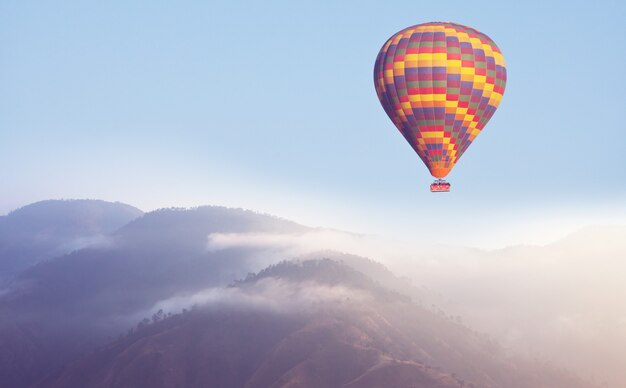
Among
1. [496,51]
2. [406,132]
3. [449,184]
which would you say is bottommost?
[449,184]

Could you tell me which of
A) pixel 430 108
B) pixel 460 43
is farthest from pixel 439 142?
pixel 460 43

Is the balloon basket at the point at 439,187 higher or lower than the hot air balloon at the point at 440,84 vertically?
lower

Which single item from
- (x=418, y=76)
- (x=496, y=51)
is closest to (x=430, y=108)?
(x=418, y=76)

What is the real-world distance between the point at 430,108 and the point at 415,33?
27.7 ft

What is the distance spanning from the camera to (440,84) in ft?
315

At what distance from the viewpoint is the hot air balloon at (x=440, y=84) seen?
315 feet

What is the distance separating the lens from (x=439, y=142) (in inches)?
3821

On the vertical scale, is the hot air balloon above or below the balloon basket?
above

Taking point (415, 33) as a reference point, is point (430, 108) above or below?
below

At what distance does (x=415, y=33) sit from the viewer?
97125mm

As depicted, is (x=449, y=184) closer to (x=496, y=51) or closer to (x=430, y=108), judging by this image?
(x=430, y=108)

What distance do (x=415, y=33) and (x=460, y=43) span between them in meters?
5.02

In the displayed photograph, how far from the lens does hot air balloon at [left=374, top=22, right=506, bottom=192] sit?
96000mm

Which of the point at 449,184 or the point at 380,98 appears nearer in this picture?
the point at 449,184
